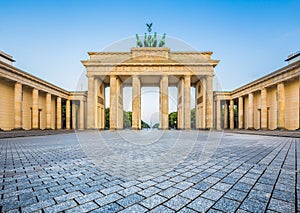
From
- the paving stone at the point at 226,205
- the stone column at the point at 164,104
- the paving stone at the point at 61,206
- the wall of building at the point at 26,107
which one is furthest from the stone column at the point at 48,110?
the paving stone at the point at 226,205

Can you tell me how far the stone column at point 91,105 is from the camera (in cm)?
3189

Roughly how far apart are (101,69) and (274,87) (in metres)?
30.2

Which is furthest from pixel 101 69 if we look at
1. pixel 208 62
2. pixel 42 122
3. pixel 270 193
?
pixel 270 193

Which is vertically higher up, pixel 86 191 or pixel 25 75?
pixel 25 75

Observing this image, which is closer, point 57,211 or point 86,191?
point 57,211

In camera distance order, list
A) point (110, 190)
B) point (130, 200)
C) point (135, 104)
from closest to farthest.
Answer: point (130, 200) → point (110, 190) → point (135, 104)

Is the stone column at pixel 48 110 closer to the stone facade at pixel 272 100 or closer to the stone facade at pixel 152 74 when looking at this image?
the stone facade at pixel 152 74

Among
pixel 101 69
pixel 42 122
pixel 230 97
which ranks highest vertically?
pixel 101 69

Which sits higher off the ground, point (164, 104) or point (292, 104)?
point (164, 104)

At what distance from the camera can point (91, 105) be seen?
106 feet

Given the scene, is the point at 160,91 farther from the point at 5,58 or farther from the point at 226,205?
the point at 5,58

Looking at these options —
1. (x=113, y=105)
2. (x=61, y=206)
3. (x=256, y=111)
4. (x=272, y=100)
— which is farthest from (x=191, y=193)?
(x=256, y=111)

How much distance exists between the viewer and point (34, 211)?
2.04 m

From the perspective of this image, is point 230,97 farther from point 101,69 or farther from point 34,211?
point 34,211
